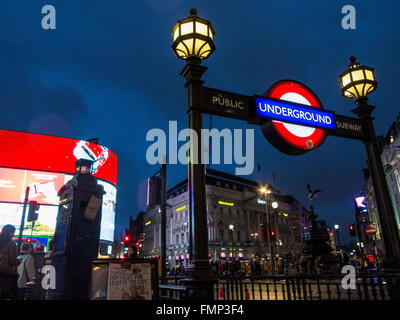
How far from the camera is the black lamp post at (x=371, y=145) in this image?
263 inches

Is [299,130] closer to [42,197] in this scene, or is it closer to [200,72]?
[200,72]

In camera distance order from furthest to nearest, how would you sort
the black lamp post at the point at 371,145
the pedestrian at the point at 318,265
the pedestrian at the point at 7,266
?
the pedestrian at the point at 318,265 → the black lamp post at the point at 371,145 → the pedestrian at the point at 7,266

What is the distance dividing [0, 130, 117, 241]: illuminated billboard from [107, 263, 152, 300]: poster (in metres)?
40.3

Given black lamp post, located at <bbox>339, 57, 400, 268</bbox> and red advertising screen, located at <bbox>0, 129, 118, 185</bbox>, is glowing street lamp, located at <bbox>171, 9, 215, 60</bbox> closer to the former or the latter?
black lamp post, located at <bbox>339, 57, 400, 268</bbox>

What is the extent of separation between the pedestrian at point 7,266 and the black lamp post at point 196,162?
3961 mm

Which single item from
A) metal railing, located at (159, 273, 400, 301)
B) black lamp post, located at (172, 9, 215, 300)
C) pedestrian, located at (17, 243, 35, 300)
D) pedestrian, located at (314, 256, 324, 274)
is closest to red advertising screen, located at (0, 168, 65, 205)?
pedestrian, located at (17, 243, 35, 300)

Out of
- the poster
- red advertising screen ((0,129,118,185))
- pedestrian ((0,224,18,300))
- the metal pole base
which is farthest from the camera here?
red advertising screen ((0,129,118,185))

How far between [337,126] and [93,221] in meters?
6.13

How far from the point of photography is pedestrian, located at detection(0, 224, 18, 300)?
5.69 metres

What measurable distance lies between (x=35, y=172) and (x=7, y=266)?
41.5 meters

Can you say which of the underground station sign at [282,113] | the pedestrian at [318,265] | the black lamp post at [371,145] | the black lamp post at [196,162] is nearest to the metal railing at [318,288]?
the black lamp post at [371,145]

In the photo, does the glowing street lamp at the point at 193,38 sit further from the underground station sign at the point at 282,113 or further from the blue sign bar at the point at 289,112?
the blue sign bar at the point at 289,112

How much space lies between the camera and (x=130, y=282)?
3.89 m

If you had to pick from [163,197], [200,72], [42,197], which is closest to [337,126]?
[200,72]
